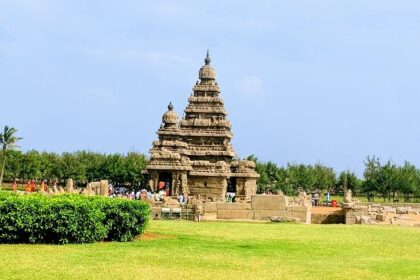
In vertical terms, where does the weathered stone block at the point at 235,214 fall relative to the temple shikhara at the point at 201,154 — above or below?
below

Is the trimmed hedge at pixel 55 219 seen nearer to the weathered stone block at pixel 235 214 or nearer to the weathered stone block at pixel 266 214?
the weathered stone block at pixel 235 214

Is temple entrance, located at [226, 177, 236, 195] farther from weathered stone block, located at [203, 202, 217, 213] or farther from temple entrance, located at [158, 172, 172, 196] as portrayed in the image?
weathered stone block, located at [203, 202, 217, 213]

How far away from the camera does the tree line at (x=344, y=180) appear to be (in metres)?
73.8

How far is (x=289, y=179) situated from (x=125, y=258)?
68855mm

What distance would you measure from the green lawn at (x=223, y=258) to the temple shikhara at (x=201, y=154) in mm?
32338

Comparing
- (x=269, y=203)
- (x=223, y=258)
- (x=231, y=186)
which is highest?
(x=231, y=186)

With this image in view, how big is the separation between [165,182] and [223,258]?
40.8m

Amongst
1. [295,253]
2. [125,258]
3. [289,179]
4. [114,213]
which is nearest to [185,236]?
[114,213]

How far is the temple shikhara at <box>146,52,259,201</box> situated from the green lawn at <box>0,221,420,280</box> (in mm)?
32338

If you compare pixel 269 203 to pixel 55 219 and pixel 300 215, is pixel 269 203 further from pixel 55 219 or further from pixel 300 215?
pixel 55 219

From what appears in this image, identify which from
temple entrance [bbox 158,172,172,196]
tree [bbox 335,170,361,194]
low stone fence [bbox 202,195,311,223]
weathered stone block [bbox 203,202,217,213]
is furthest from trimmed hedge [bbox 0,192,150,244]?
tree [bbox 335,170,361,194]

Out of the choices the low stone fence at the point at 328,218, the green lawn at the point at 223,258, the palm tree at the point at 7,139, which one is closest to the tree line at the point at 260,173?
the palm tree at the point at 7,139

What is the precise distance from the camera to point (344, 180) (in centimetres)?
8631

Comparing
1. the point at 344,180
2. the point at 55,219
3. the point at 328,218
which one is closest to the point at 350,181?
the point at 344,180
